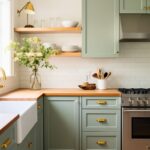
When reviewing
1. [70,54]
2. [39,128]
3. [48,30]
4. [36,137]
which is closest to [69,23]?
[48,30]

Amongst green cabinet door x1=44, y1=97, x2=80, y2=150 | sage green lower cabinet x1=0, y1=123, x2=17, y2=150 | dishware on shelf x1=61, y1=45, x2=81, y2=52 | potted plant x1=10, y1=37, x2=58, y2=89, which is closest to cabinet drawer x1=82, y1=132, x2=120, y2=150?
green cabinet door x1=44, y1=97, x2=80, y2=150

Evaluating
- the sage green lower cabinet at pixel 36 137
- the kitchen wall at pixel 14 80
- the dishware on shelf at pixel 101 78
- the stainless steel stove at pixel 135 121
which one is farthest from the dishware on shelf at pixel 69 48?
the stainless steel stove at pixel 135 121

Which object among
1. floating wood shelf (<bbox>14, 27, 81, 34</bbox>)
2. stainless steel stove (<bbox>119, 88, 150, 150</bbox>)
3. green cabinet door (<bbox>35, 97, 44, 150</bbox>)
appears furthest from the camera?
floating wood shelf (<bbox>14, 27, 81, 34</bbox>)

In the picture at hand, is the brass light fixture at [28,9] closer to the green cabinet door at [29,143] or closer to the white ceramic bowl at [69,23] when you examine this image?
the white ceramic bowl at [69,23]

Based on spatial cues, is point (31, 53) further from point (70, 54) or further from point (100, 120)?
point (100, 120)

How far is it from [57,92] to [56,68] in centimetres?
65

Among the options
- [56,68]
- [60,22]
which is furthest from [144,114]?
[60,22]

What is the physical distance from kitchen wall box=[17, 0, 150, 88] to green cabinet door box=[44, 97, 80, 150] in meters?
0.62

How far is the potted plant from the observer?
3.41 metres

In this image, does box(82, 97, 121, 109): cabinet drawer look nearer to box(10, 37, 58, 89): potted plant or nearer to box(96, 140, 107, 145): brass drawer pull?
box(96, 140, 107, 145): brass drawer pull

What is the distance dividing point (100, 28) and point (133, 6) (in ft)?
1.62

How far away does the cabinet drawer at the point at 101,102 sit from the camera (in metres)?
3.20

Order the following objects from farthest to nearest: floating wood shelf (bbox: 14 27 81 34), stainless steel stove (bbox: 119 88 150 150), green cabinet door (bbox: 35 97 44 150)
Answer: floating wood shelf (bbox: 14 27 81 34) → stainless steel stove (bbox: 119 88 150 150) → green cabinet door (bbox: 35 97 44 150)

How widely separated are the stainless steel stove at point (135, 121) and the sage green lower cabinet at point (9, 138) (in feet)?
5.23
